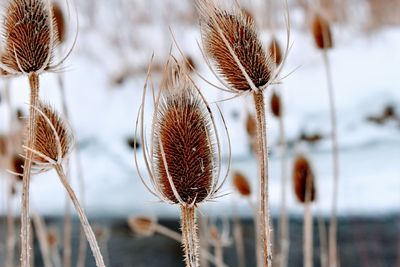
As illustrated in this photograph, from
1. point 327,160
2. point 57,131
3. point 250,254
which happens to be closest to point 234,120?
point 327,160

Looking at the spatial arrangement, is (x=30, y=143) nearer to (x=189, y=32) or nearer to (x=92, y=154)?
(x=92, y=154)

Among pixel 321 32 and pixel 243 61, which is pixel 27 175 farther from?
pixel 321 32

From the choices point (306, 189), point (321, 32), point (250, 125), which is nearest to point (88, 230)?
point (306, 189)

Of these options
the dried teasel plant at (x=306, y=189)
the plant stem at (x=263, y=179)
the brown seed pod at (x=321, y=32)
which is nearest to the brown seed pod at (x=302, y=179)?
the dried teasel plant at (x=306, y=189)

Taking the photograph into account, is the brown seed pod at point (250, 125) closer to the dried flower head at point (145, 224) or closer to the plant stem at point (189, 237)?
the dried flower head at point (145, 224)

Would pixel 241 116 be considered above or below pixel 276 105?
above

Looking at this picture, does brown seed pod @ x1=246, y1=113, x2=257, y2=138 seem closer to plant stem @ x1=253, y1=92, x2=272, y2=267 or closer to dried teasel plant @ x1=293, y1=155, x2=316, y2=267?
dried teasel plant @ x1=293, y1=155, x2=316, y2=267
